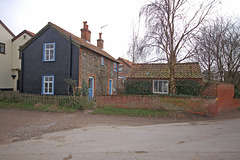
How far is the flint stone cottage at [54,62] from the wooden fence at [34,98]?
1.82 meters

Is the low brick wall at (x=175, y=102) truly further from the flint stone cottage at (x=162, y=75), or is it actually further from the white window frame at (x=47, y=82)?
the white window frame at (x=47, y=82)

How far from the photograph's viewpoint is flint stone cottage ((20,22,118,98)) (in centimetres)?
1434

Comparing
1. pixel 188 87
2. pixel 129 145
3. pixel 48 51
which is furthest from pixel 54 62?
pixel 188 87

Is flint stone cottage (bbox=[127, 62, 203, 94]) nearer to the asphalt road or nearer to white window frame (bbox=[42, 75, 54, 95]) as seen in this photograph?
white window frame (bbox=[42, 75, 54, 95])

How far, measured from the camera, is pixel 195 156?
4.37m

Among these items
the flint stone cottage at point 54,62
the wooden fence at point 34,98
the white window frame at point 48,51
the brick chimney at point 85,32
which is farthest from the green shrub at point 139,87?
the brick chimney at point 85,32

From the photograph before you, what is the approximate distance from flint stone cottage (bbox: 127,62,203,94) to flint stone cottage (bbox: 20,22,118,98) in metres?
4.64

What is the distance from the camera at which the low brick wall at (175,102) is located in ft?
33.8

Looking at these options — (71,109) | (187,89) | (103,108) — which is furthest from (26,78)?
(187,89)

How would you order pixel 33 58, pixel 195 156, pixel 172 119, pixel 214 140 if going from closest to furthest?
pixel 195 156 < pixel 214 140 < pixel 172 119 < pixel 33 58

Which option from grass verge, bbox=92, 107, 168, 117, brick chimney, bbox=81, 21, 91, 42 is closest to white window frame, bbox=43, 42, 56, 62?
brick chimney, bbox=81, 21, 91, 42

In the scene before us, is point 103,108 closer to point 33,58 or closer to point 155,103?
point 155,103

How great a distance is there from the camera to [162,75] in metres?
15.1

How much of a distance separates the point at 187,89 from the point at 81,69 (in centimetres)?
963
